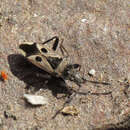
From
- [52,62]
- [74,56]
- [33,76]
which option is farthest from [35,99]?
[74,56]

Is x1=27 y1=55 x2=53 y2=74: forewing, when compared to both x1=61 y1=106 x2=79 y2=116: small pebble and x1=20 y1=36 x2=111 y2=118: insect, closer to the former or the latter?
x1=20 y1=36 x2=111 y2=118: insect

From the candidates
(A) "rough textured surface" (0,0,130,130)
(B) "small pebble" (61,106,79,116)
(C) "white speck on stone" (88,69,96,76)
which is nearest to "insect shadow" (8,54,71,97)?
(A) "rough textured surface" (0,0,130,130)

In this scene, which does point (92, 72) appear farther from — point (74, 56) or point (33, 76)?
point (33, 76)

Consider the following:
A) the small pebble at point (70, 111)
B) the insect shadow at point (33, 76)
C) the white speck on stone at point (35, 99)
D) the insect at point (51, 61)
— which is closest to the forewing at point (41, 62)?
the insect at point (51, 61)

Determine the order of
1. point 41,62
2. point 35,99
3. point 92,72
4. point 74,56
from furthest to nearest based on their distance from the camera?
point 74,56, point 92,72, point 41,62, point 35,99

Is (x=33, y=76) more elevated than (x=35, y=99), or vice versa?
(x=33, y=76)

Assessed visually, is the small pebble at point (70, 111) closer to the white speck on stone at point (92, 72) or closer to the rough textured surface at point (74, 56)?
the rough textured surface at point (74, 56)

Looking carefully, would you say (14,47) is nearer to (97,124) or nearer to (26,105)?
(26,105)
